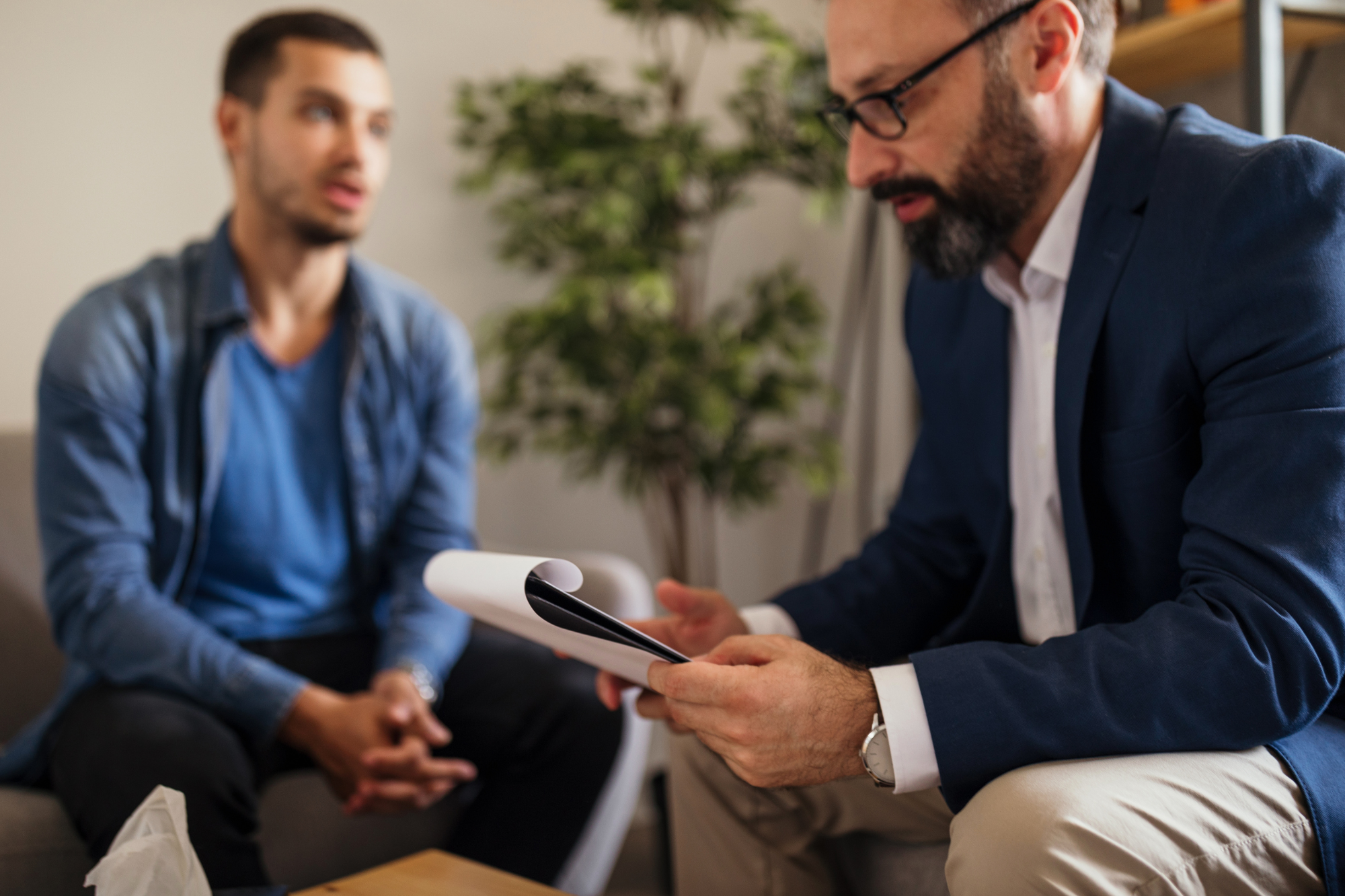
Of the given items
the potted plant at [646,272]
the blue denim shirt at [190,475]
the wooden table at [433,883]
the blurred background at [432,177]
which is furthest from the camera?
the potted plant at [646,272]

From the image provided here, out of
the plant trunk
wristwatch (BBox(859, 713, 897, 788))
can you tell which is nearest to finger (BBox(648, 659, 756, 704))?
wristwatch (BBox(859, 713, 897, 788))

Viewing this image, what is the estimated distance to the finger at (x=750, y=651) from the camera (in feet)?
2.94

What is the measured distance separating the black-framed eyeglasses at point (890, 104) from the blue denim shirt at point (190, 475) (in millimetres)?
899

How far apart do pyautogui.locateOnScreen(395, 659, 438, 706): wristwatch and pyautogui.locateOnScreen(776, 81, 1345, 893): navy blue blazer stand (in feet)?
2.89

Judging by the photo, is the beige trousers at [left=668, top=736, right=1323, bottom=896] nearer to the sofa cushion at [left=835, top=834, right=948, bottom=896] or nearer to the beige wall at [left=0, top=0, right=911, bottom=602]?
the sofa cushion at [left=835, top=834, right=948, bottom=896]

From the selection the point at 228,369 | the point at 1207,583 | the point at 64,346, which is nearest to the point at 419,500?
the point at 228,369

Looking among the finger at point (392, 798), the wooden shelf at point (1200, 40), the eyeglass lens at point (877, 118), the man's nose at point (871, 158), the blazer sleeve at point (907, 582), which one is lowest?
the finger at point (392, 798)

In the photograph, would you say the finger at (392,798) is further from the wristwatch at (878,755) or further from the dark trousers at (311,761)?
the wristwatch at (878,755)

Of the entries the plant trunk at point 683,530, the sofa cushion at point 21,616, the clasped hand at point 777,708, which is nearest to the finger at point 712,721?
Result: the clasped hand at point 777,708

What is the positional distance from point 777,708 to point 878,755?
0.10 m

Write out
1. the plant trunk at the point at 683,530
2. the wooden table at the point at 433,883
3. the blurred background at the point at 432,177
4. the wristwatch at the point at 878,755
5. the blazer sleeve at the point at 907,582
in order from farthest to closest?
the plant trunk at the point at 683,530, the blurred background at the point at 432,177, the blazer sleeve at the point at 907,582, the wooden table at the point at 433,883, the wristwatch at the point at 878,755

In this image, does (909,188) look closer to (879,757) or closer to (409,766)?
(879,757)

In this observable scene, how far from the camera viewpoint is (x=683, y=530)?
258 centimetres

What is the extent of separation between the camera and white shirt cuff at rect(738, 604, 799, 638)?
4.11 feet
